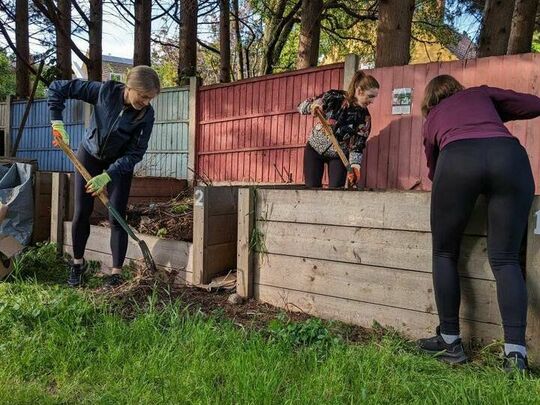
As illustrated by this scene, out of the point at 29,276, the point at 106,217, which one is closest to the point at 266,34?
the point at 106,217

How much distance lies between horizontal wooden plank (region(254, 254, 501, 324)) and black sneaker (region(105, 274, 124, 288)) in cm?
102

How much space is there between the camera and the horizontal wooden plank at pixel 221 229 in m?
3.74

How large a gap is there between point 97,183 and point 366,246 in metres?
1.90

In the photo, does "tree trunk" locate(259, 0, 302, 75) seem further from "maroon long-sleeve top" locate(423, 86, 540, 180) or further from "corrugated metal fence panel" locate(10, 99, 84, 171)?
"maroon long-sleeve top" locate(423, 86, 540, 180)

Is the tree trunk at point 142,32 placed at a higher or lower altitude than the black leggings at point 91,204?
higher

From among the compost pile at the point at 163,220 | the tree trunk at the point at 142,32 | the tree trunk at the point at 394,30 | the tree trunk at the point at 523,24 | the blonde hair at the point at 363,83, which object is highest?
the tree trunk at the point at 142,32

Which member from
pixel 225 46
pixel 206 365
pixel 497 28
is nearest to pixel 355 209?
pixel 206 365

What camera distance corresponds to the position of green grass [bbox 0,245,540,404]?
1.99m

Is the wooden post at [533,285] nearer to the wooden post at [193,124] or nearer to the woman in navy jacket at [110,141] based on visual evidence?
the woman in navy jacket at [110,141]

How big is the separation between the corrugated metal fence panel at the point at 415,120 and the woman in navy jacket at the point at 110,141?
3047 millimetres

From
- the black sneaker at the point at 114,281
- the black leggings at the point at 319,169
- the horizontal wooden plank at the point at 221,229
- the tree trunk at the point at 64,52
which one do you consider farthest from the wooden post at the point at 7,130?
the horizontal wooden plank at the point at 221,229

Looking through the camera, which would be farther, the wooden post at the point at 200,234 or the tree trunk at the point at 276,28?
the tree trunk at the point at 276,28

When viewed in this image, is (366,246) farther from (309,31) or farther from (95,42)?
(95,42)

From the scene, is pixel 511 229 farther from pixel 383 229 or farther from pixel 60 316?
pixel 60 316
